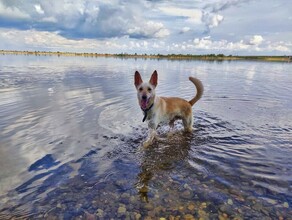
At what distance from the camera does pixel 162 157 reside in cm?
733

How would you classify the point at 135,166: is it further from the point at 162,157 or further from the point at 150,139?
the point at 150,139

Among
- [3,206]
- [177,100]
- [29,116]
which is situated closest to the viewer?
[3,206]

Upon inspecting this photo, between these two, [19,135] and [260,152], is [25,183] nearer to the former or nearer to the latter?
[19,135]

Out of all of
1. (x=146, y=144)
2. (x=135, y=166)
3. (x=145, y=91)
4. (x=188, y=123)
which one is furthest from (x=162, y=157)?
(x=188, y=123)

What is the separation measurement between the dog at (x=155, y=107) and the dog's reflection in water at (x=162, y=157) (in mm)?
476

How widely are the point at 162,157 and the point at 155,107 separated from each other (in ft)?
5.75

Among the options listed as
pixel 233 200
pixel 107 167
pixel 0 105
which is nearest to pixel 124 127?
pixel 107 167

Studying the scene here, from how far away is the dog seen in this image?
7.64 meters

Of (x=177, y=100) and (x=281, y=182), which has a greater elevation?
(x=177, y=100)

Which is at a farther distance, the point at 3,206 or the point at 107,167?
the point at 107,167

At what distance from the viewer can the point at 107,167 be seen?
646cm

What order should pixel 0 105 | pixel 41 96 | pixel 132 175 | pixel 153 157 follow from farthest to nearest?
pixel 41 96 → pixel 0 105 → pixel 153 157 → pixel 132 175

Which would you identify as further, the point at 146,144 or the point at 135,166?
the point at 146,144

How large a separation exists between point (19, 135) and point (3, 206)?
13.7 feet
